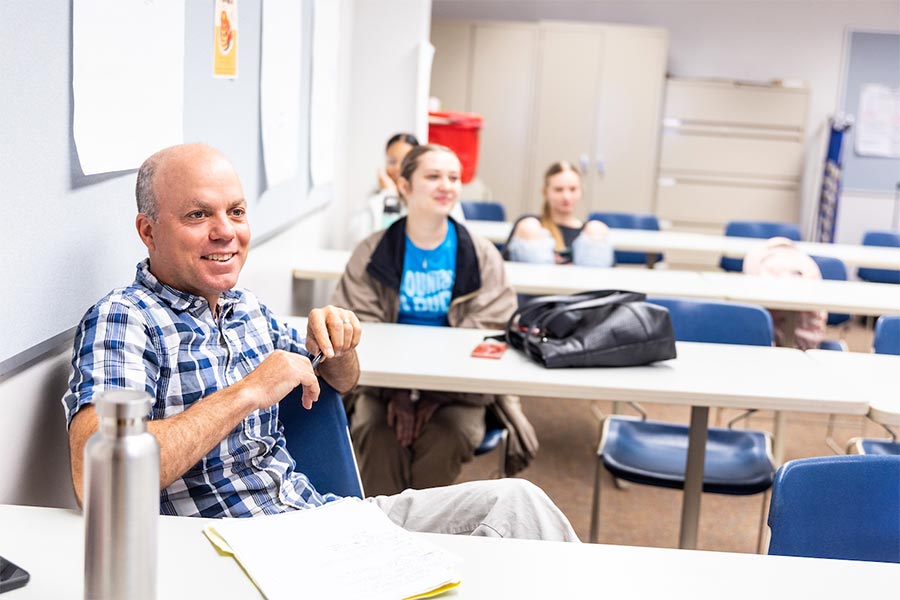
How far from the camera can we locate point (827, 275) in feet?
14.6

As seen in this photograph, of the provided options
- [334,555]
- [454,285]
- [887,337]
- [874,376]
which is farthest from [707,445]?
[334,555]

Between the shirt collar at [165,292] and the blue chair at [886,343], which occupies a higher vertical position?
the shirt collar at [165,292]

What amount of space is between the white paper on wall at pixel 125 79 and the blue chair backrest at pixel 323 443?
57 cm

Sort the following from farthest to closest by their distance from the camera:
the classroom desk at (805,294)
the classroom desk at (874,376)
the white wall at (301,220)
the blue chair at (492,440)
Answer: the classroom desk at (805,294) < the blue chair at (492,440) < the classroom desk at (874,376) < the white wall at (301,220)

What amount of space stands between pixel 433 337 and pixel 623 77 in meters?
5.80

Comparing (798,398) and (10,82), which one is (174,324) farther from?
(798,398)

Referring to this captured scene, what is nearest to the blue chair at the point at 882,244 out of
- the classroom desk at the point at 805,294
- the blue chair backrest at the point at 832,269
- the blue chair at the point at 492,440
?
the blue chair backrest at the point at 832,269

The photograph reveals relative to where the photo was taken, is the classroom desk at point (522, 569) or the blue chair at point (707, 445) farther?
the blue chair at point (707, 445)

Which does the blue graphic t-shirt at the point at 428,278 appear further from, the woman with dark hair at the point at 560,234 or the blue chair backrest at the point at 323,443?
the woman with dark hair at the point at 560,234

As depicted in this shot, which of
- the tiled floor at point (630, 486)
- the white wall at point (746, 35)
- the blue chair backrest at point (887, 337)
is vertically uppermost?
the white wall at point (746, 35)

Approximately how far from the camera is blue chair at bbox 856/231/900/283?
19.1ft

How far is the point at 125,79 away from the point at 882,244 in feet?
17.0

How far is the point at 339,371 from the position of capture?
1.93 meters

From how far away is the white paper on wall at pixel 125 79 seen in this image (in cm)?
163
